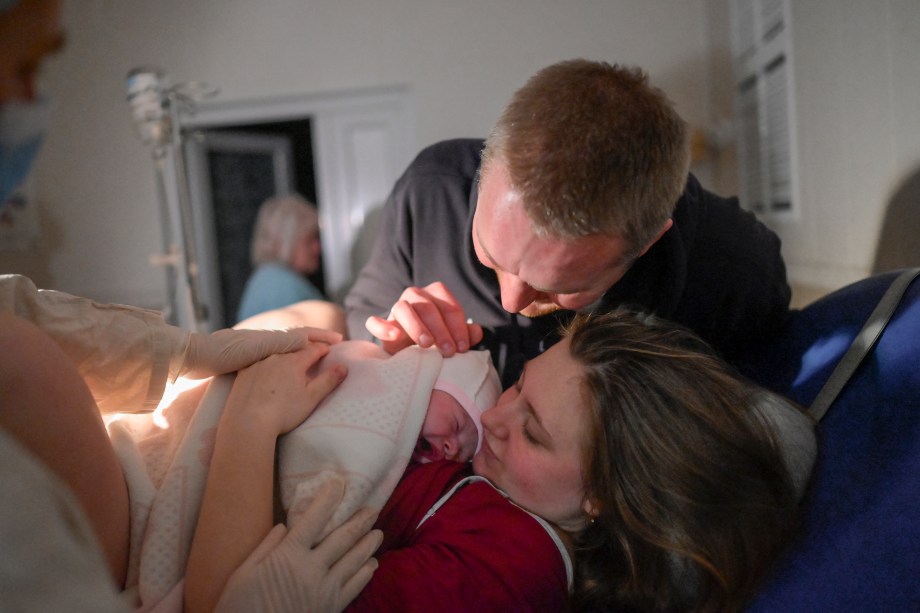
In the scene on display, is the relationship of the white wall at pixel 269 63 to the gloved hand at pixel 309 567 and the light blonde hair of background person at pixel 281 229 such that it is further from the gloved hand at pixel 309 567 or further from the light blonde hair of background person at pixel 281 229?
the gloved hand at pixel 309 567

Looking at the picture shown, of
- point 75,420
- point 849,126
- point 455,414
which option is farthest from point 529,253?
point 849,126

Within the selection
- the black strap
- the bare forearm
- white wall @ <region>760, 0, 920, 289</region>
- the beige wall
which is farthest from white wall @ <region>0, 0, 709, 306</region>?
the bare forearm

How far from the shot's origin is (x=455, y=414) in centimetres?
119

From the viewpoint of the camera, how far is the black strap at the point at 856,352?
1.06m

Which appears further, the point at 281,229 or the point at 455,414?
the point at 281,229

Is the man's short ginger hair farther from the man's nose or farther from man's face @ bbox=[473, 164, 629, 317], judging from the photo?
the man's nose

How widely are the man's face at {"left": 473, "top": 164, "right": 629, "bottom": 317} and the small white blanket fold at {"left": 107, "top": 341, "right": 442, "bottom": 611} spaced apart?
0.26 meters

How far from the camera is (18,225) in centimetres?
374

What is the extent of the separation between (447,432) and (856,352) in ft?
2.30

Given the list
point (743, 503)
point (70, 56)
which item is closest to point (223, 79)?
point (70, 56)

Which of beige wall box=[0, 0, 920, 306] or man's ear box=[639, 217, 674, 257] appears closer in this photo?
man's ear box=[639, 217, 674, 257]

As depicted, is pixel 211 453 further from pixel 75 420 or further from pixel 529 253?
pixel 529 253

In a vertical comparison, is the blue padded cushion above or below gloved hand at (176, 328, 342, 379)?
below

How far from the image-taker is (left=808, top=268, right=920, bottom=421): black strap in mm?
1058
